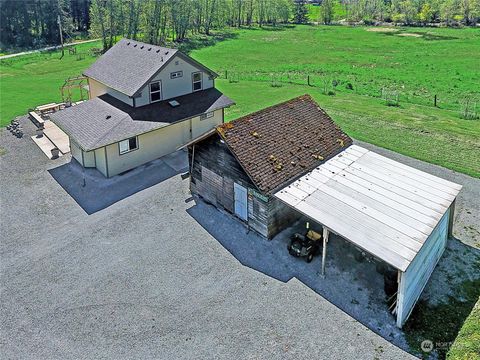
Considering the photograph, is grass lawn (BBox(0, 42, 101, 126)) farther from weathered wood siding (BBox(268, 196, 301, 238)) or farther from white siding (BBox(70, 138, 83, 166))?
weathered wood siding (BBox(268, 196, 301, 238))

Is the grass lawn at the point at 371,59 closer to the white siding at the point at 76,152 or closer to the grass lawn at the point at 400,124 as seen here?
the grass lawn at the point at 400,124

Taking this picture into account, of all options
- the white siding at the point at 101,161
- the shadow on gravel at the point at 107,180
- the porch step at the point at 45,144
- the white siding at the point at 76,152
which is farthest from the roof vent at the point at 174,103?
the porch step at the point at 45,144

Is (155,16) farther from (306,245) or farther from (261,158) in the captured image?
(306,245)

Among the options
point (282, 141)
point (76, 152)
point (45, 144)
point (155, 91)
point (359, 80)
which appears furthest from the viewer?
point (359, 80)

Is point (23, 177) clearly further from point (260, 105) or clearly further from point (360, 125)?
point (360, 125)

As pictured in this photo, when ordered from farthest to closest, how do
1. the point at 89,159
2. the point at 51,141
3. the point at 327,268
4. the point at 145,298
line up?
the point at 51,141, the point at 89,159, the point at 327,268, the point at 145,298

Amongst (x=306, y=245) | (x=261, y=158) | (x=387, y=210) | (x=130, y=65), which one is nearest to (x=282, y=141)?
(x=261, y=158)

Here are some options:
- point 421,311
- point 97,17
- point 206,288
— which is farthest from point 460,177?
point 97,17
